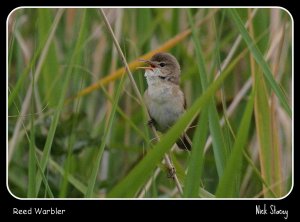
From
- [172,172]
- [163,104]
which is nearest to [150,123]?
[163,104]

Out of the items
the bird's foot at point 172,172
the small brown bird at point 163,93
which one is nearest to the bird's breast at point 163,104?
the small brown bird at point 163,93

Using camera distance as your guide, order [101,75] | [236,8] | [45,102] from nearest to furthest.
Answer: [236,8], [45,102], [101,75]

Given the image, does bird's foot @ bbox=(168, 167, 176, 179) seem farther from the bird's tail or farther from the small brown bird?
the small brown bird

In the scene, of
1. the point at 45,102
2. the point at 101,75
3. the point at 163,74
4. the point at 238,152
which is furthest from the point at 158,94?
the point at 238,152

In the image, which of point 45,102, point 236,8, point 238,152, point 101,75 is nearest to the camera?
point 238,152

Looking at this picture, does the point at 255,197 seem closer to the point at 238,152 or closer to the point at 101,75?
the point at 238,152

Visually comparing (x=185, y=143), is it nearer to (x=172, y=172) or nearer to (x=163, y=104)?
(x=163, y=104)

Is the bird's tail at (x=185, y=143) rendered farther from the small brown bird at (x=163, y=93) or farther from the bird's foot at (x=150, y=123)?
the bird's foot at (x=150, y=123)
